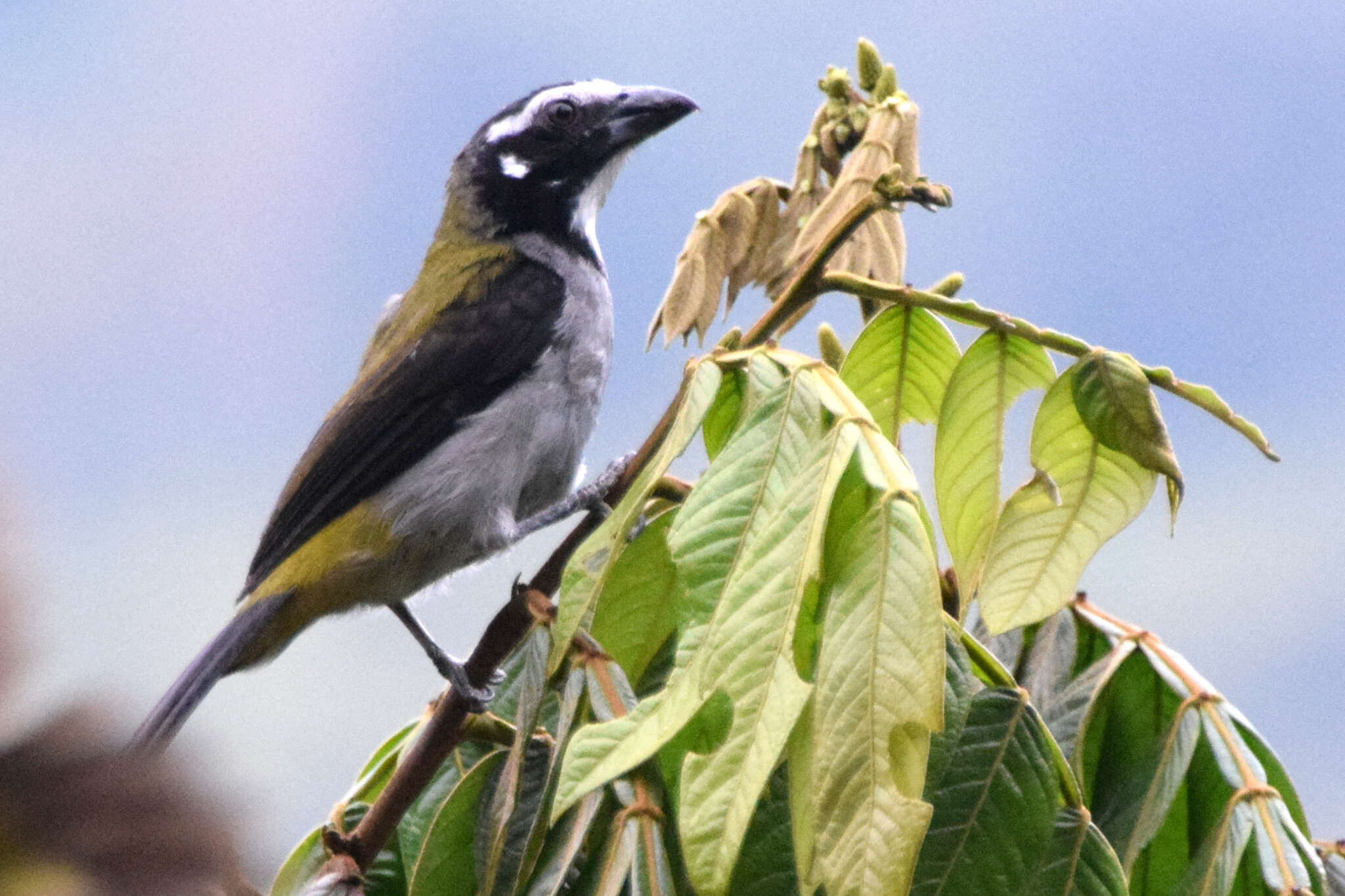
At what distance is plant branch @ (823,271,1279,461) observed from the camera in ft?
3.83

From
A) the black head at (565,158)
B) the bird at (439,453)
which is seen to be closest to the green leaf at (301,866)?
the bird at (439,453)

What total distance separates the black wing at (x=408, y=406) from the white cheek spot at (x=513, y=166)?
1.48 ft

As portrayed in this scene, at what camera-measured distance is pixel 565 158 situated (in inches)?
112

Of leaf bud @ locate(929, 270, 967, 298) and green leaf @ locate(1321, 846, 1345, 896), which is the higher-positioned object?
leaf bud @ locate(929, 270, 967, 298)

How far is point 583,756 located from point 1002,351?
529mm

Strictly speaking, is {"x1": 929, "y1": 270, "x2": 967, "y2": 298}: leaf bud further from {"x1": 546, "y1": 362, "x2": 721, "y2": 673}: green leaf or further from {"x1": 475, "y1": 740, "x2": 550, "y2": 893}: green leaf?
{"x1": 475, "y1": 740, "x2": 550, "y2": 893}: green leaf

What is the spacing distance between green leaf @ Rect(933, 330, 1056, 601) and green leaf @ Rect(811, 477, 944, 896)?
31cm

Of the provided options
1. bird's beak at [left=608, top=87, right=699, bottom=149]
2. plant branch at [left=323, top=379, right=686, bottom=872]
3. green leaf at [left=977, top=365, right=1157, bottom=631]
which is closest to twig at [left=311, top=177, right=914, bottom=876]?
plant branch at [left=323, top=379, right=686, bottom=872]

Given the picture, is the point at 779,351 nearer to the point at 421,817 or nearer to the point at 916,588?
the point at 916,588

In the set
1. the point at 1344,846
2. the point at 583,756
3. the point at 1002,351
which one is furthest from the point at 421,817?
the point at 1344,846

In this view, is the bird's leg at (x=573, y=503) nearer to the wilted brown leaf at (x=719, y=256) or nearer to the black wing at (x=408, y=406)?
the black wing at (x=408, y=406)

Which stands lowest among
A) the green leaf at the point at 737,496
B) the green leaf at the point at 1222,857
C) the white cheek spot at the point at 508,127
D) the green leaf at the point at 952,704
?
the green leaf at the point at 1222,857

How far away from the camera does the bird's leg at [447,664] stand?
1.42m

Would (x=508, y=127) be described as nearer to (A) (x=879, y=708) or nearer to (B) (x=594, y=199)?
(B) (x=594, y=199)
